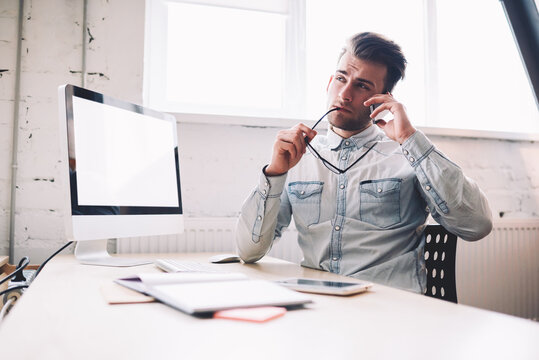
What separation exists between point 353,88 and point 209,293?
3.18ft

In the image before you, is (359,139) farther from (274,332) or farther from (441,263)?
(274,332)

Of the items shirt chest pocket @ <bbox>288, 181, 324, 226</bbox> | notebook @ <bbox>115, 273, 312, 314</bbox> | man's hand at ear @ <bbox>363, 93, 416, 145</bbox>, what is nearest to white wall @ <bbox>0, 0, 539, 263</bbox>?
shirt chest pocket @ <bbox>288, 181, 324, 226</bbox>

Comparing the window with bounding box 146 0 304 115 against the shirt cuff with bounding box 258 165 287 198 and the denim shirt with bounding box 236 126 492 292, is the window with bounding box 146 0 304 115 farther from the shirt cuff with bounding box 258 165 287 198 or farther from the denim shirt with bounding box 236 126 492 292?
the shirt cuff with bounding box 258 165 287 198

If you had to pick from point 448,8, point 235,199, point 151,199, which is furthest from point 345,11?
point 151,199

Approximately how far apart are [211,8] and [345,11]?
2.30 ft

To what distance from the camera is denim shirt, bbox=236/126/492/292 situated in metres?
1.23

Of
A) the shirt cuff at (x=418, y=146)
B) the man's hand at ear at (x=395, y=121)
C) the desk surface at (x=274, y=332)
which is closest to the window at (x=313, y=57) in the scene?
the man's hand at ear at (x=395, y=121)

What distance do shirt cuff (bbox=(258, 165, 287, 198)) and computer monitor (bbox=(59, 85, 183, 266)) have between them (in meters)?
0.30

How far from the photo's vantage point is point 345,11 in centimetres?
229

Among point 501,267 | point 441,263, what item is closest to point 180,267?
point 441,263

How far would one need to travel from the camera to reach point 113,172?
121 centimetres

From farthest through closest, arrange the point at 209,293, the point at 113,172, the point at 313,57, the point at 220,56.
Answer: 1. the point at 313,57
2. the point at 220,56
3. the point at 113,172
4. the point at 209,293

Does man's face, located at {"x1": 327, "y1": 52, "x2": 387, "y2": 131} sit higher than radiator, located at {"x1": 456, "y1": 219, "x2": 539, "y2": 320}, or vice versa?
man's face, located at {"x1": 327, "y1": 52, "x2": 387, "y2": 131}

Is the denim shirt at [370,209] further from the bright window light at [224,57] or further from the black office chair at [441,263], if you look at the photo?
the bright window light at [224,57]
